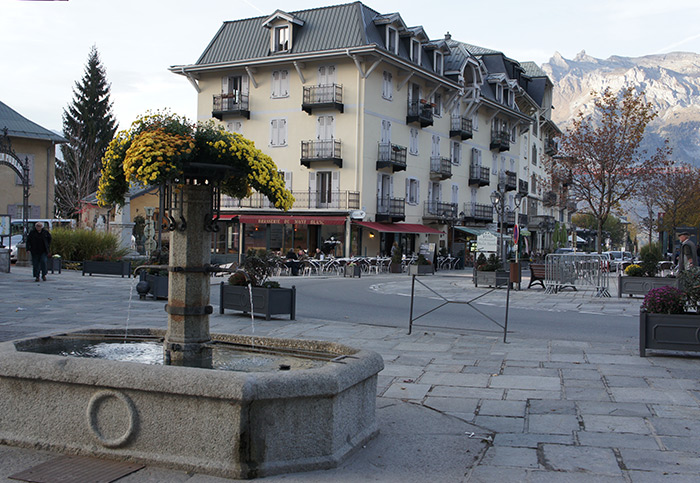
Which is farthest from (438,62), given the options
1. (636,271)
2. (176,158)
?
(176,158)

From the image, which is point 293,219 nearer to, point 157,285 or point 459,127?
point 459,127

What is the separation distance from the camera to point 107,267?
23953 mm

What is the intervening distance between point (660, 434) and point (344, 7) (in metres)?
35.6

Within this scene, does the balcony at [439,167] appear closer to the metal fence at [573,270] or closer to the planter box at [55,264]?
the metal fence at [573,270]

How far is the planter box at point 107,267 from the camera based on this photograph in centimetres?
2391

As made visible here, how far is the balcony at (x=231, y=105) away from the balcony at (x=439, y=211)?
502 inches

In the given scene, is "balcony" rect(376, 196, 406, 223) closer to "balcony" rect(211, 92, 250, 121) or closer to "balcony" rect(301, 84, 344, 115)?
"balcony" rect(301, 84, 344, 115)

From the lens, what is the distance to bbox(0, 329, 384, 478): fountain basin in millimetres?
4344

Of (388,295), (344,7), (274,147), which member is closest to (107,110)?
(274,147)

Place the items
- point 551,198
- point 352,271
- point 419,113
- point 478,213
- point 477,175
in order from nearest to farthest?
point 352,271, point 419,113, point 477,175, point 478,213, point 551,198

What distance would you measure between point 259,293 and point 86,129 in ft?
165

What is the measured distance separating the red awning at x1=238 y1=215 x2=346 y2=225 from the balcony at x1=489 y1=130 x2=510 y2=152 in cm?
1951

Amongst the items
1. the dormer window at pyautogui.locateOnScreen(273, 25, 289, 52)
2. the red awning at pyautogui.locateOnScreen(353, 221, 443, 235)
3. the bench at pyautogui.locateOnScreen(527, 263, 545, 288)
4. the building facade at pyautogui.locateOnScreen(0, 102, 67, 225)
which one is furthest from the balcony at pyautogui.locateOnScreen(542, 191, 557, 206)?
the building facade at pyautogui.locateOnScreen(0, 102, 67, 225)

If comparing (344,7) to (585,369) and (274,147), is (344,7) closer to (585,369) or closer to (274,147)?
(274,147)
